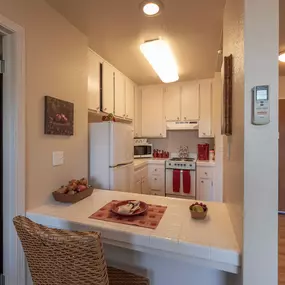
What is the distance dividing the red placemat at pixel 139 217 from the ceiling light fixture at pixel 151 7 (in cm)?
154

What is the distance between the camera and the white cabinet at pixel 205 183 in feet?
11.1

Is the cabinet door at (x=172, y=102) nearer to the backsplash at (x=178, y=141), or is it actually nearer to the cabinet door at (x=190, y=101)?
the cabinet door at (x=190, y=101)

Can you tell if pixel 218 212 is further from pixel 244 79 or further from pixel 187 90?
pixel 187 90

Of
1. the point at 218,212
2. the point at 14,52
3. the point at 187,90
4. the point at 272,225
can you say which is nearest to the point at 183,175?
the point at 187,90

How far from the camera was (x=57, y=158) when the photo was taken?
171 centimetres

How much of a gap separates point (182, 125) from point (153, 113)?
0.63 m

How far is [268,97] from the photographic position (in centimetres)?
80

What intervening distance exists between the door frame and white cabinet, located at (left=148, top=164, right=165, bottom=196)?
255 cm

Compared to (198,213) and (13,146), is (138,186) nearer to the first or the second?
(198,213)

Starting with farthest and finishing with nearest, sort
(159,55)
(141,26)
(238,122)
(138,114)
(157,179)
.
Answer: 1. (138,114)
2. (157,179)
3. (159,55)
4. (141,26)
5. (238,122)

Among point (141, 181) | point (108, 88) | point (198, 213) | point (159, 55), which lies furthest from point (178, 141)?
point (198, 213)

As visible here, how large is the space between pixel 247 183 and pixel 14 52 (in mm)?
1608

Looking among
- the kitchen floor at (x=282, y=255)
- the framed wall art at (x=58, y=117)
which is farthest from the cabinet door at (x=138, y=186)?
the kitchen floor at (x=282, y=255)

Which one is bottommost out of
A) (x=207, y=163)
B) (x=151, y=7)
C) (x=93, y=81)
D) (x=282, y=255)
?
(x=282, y=255)
